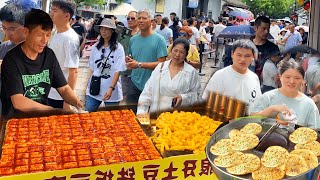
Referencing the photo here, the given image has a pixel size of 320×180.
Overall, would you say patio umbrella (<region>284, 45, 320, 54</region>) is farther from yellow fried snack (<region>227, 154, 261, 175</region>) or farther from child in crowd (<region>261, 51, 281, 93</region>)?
yellow fried snack (<region>227, 154, 261, 175</region>)

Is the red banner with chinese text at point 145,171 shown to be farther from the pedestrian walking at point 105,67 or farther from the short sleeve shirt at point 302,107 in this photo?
the pedestrian walking at point 105,67

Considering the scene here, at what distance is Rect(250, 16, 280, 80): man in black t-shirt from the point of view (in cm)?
246

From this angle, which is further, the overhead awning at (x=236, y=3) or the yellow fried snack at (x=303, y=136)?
the overhead awning at (x=236, y=3)

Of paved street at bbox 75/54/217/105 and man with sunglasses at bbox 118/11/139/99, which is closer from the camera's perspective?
paved street at bbox 75/54/217/105

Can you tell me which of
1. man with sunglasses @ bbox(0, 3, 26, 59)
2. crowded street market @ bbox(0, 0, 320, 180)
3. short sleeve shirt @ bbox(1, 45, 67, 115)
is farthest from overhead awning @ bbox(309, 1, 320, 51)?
man with sunglasses @ bbox(0, 3, 26, 59)

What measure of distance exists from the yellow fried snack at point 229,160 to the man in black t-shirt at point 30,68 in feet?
4.20

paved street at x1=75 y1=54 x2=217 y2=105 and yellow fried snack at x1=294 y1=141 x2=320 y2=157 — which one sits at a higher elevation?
paved street at x1=75 y1=54 x2=217 y2=105

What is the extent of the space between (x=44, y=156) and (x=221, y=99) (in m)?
1.23

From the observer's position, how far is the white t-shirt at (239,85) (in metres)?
2.35

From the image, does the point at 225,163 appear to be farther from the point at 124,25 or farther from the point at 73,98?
the point at 124,25

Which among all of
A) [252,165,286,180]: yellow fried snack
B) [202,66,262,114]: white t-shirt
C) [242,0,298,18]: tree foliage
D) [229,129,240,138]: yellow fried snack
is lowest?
[252,165,286,180]: yellow fried snack

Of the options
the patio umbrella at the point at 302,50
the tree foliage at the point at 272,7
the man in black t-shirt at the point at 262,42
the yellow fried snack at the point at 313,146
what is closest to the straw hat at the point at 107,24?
the man in black t-shirt at the point at 262,42

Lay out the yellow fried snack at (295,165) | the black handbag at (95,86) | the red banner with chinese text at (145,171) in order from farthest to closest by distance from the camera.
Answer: the black handbag at (95,86) < the red banner with chinese text at (145,171) < the yellow fried snack at (295,165)

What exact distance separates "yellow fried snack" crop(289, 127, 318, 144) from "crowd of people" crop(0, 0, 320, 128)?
0.53m
